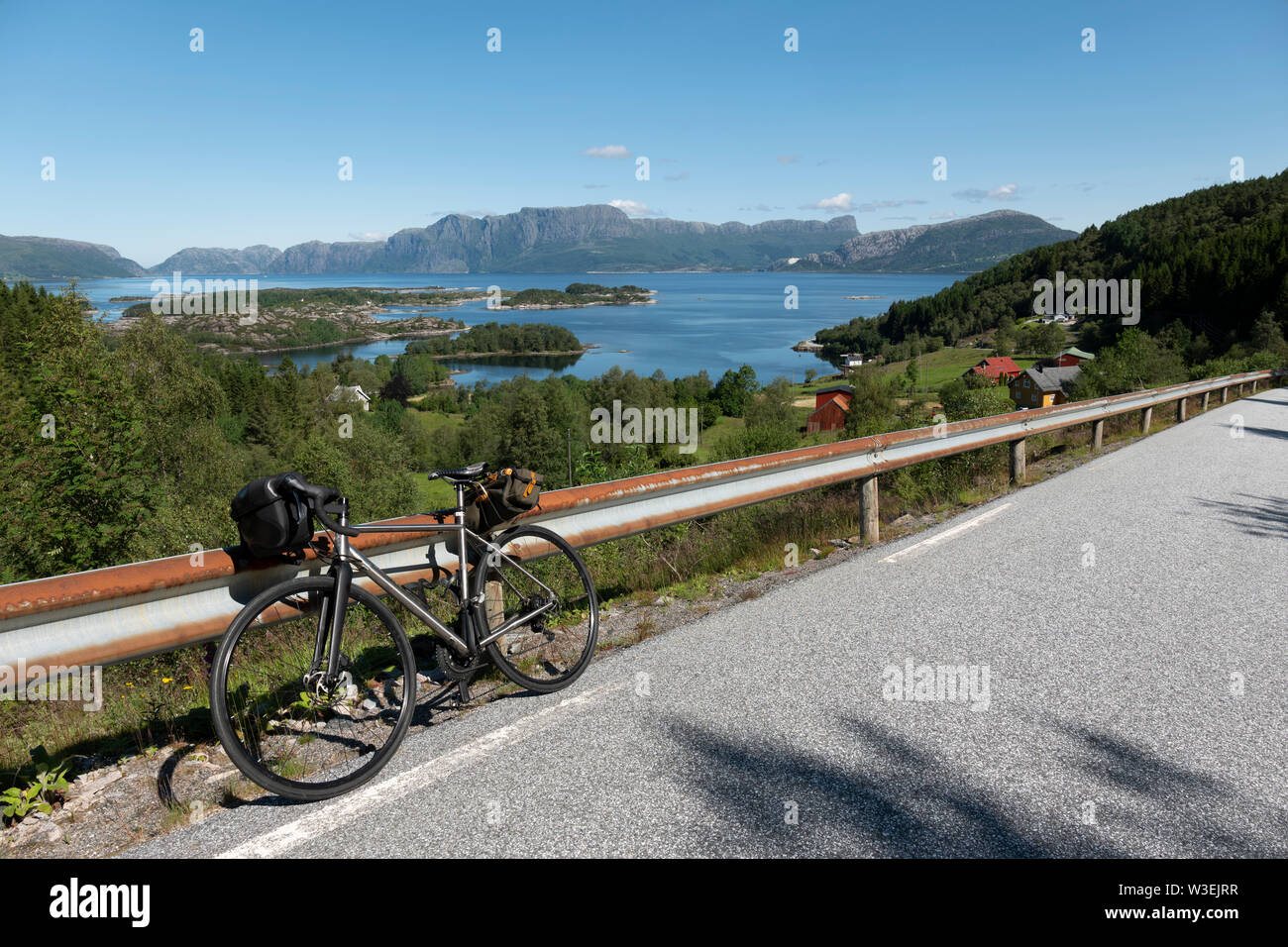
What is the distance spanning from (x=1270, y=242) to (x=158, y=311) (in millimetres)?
103992

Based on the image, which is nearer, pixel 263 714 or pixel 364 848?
pixel 364 848

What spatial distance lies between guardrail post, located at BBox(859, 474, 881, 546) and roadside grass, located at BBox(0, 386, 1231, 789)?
11.7 inches

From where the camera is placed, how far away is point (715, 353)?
148 meters

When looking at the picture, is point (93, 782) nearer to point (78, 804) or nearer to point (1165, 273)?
point (78, 804)

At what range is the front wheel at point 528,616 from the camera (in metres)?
3.59

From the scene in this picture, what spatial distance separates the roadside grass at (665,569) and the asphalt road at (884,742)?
0.74m

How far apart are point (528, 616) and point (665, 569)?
229cm

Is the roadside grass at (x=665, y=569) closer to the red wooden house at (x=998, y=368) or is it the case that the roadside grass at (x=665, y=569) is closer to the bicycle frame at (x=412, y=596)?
the bicycle frame at (x=412, y=596)

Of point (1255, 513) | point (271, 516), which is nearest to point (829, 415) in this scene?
point (1255, 513)

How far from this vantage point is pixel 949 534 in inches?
261

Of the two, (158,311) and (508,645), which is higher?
(158,311)

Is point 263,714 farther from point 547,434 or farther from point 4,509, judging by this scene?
point 547,434

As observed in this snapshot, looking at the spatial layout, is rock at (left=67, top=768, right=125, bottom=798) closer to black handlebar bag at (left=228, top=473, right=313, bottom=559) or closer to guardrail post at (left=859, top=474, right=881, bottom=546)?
black handlebar bag at (left=228, top=473, right=313, bottom=559)
